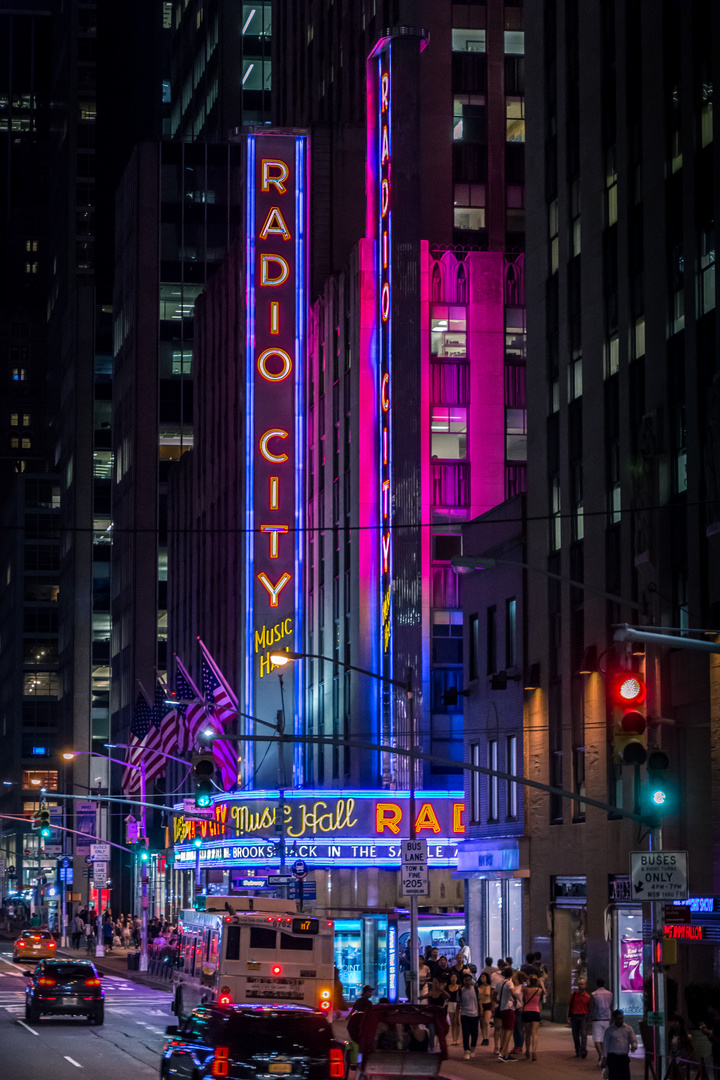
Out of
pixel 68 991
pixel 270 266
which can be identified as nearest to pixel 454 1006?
pixel 68 991

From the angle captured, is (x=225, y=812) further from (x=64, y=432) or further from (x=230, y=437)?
(x=64, y=432)

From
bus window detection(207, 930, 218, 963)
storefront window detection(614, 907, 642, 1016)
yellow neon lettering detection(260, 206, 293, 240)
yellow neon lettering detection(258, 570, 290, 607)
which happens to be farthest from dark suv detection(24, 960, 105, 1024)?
yellow neon lettering detection(260, 206, 293, 240)

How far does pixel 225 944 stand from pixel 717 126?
2025 centimetres

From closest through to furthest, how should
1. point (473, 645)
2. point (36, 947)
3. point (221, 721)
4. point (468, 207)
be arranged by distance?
point (473, 645)
point (468, 207)
point (221, 721)
point (36, 947)

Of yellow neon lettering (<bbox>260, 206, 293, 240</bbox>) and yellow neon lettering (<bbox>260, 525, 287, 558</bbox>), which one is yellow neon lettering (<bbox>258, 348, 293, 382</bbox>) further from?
yellow neon lettering (<bbox>260, 525, 287, 558</bbox>)

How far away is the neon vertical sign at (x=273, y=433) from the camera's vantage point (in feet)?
244

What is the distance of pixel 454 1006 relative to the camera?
40812 millimetres

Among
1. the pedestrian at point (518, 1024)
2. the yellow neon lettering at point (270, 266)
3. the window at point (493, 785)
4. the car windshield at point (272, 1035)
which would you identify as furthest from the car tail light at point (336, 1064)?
the yellow neon lettering at point (270, 266)

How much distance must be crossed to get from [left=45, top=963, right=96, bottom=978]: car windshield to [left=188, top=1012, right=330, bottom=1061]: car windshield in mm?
21899

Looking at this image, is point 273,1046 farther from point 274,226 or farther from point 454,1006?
point 274,226

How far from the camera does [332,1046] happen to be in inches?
971

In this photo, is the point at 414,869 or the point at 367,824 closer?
the point at 414,869

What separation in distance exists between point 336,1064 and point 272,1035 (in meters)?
1.02

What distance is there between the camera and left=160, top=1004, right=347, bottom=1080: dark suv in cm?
2406
